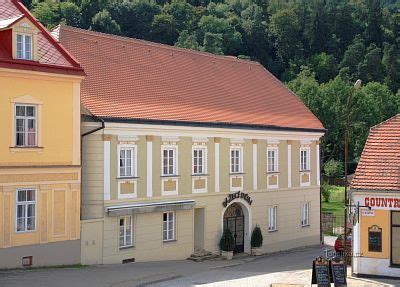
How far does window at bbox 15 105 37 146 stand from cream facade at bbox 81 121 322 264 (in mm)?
2300

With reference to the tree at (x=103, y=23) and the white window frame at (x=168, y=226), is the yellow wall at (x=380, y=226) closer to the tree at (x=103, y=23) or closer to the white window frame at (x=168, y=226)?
the white window frame at (x=168, y=226)

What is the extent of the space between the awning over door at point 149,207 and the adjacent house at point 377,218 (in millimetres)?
7752

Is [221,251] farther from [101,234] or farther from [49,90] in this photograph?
[49,90]

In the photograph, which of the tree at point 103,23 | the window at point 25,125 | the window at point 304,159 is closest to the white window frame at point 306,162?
the window at point 304,159

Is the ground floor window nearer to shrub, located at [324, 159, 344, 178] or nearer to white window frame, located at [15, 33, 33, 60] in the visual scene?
white window frame, located at [15, 33, 33, 60]

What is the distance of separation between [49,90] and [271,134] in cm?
1348

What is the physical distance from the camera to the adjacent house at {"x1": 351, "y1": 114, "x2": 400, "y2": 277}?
899 inches

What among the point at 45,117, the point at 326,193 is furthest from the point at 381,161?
the point at 326,193

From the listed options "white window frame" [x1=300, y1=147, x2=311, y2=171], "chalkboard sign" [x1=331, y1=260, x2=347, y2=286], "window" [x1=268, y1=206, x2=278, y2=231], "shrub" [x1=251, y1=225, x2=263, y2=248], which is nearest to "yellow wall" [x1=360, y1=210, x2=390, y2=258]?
"chalkboard sign" [x1=331, y1=260, x2=347, y2=286]

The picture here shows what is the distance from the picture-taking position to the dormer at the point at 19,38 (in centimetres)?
2275

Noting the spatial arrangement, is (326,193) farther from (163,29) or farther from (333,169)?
(163,29)

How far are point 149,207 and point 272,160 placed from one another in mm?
9652

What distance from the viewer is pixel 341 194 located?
213 ft

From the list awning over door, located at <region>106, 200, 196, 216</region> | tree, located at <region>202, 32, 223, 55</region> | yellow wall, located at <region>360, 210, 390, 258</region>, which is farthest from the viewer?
tree, located at <region>202, 32, 223, 55</region>
